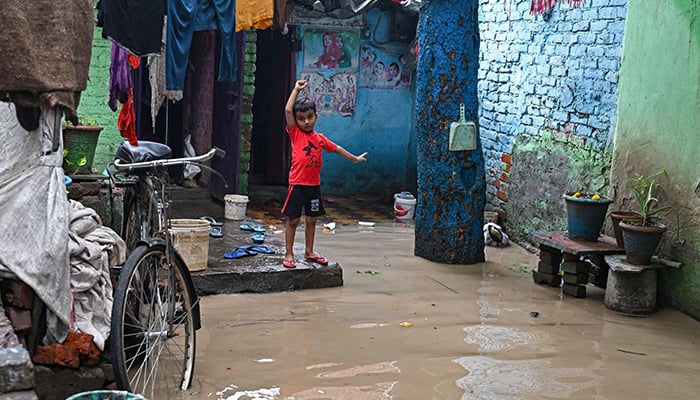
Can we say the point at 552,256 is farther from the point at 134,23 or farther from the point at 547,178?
Answer: the point at 134,23

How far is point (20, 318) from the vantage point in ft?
12.7

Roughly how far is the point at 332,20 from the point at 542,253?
5763 millimetres

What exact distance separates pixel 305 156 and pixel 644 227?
2.78m

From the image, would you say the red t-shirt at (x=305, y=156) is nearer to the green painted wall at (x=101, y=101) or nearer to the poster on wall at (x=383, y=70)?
the green painted wall at (x=101, y=101)

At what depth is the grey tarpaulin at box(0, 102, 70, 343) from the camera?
13.0 feet

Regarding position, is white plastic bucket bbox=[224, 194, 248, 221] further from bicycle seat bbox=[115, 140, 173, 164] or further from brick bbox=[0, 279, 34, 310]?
brick bbox=[0, 279, 34, 310]

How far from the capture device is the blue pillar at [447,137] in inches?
308

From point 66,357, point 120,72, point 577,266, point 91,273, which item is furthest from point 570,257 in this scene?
point 120,72

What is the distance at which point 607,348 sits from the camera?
5594mm

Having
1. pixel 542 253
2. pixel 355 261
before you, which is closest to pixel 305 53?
pixel 355 261

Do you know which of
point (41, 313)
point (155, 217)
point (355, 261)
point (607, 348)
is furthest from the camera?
point (355, 261)

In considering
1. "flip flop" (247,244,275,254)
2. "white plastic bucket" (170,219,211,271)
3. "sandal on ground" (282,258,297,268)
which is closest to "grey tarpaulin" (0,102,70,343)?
"white plastic bucket" (170,219,211,271)

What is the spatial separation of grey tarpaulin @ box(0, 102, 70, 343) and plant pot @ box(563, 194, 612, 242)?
445 cm

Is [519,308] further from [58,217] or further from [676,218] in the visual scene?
[58,217]
